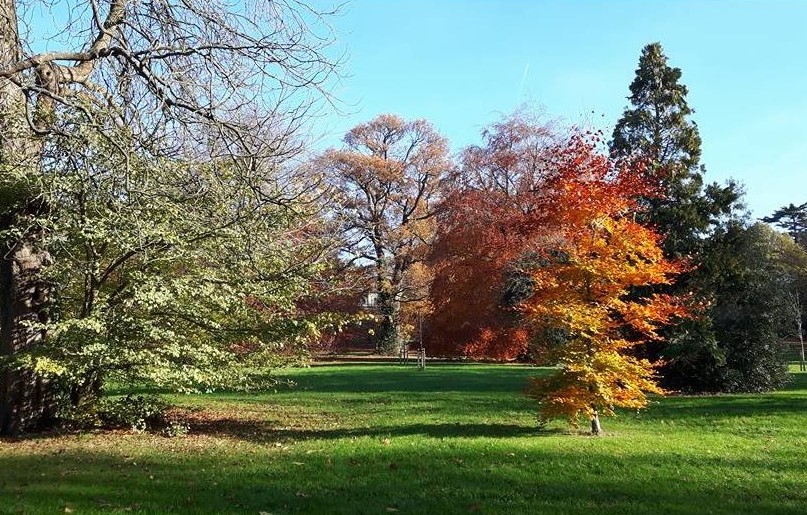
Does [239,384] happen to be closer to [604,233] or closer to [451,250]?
[604,233]

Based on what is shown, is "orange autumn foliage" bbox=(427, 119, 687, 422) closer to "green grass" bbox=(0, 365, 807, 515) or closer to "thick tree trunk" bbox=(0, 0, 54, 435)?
"green grass" bbox=(0, 365, 807, 515)

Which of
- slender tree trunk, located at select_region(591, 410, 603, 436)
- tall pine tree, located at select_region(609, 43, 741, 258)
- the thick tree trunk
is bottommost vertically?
slender tree trunk, located at select_region(591, 410, 603, 436)

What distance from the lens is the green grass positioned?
6.09 m

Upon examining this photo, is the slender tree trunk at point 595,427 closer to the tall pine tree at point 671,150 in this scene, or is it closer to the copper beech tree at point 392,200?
the tall pine tree at point 671,150

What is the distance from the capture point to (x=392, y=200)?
44281 millimetres

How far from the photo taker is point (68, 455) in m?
8.44

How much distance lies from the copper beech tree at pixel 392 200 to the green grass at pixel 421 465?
1090 inches

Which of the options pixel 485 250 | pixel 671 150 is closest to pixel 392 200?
pixel 485 250

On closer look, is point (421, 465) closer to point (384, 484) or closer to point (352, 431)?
point (384, 484)

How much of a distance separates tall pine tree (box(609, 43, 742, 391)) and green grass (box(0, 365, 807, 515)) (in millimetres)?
4232

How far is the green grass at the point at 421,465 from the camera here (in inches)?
240

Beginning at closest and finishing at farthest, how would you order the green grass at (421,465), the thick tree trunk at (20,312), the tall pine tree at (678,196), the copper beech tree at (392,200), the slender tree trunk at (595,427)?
the green grass at (421,465), the thick tree trunk at (20,312), the slender tree trunk at (595,427), the tall pine tree at (678,196), the copper beech tree at (392,200)

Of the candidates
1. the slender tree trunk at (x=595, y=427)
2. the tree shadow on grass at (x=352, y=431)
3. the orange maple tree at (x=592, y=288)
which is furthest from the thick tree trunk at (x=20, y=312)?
the slender tree trunk at (x=595, y=427)

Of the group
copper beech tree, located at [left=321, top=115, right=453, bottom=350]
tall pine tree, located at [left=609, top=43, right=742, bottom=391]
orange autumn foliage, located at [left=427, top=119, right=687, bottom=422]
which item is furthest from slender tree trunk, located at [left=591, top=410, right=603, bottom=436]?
copper beech tree, located at [left=321, top=115, right=453, bottom=350]
